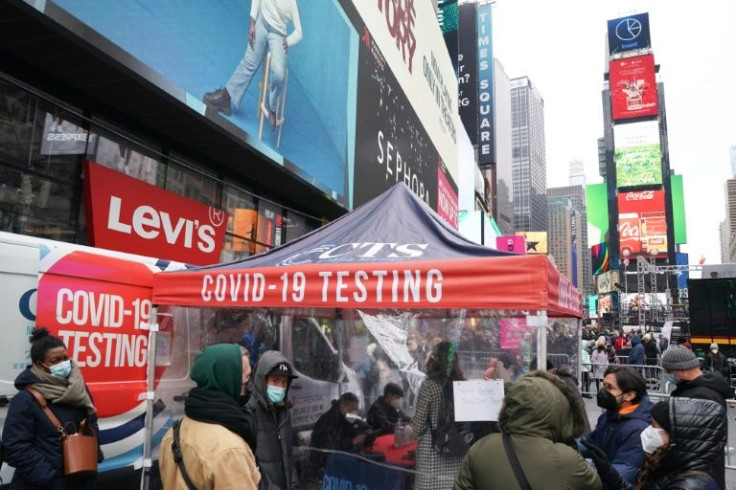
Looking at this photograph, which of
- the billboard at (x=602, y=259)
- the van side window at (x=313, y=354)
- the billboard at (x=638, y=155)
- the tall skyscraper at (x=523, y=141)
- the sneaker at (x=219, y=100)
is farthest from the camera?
the tall skyscraper at (x=523, y=141)

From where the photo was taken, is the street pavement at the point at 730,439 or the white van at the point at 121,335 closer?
the white van at the point at 121,335

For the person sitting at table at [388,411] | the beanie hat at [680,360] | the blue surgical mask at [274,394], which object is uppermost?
the beanie hat at [680,360]

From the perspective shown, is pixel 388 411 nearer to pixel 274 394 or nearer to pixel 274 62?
pixel 274 394

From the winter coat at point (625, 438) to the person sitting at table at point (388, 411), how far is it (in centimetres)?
191

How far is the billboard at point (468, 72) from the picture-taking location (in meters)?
47.3

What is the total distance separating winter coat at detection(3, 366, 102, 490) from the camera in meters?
3.46

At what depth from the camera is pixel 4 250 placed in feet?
14.1

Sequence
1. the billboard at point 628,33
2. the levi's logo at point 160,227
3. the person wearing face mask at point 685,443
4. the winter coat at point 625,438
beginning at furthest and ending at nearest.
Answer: the billboard at point 628,33 → the levi's logo at point 160,227 → the winter coat at point 625,438 → the person wearing face mask at point 685,443

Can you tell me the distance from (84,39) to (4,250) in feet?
9.14

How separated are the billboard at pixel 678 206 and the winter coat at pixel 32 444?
87832mm

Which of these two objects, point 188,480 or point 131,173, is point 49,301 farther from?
point 131,173

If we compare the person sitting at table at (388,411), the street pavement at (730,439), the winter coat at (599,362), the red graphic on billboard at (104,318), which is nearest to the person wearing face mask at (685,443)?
the person sitting at table at (388,411)

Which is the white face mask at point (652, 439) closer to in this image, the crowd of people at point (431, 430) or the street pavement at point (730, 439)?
the crowd of people at point (431, 430)

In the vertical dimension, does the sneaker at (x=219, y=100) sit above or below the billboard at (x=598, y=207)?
below
